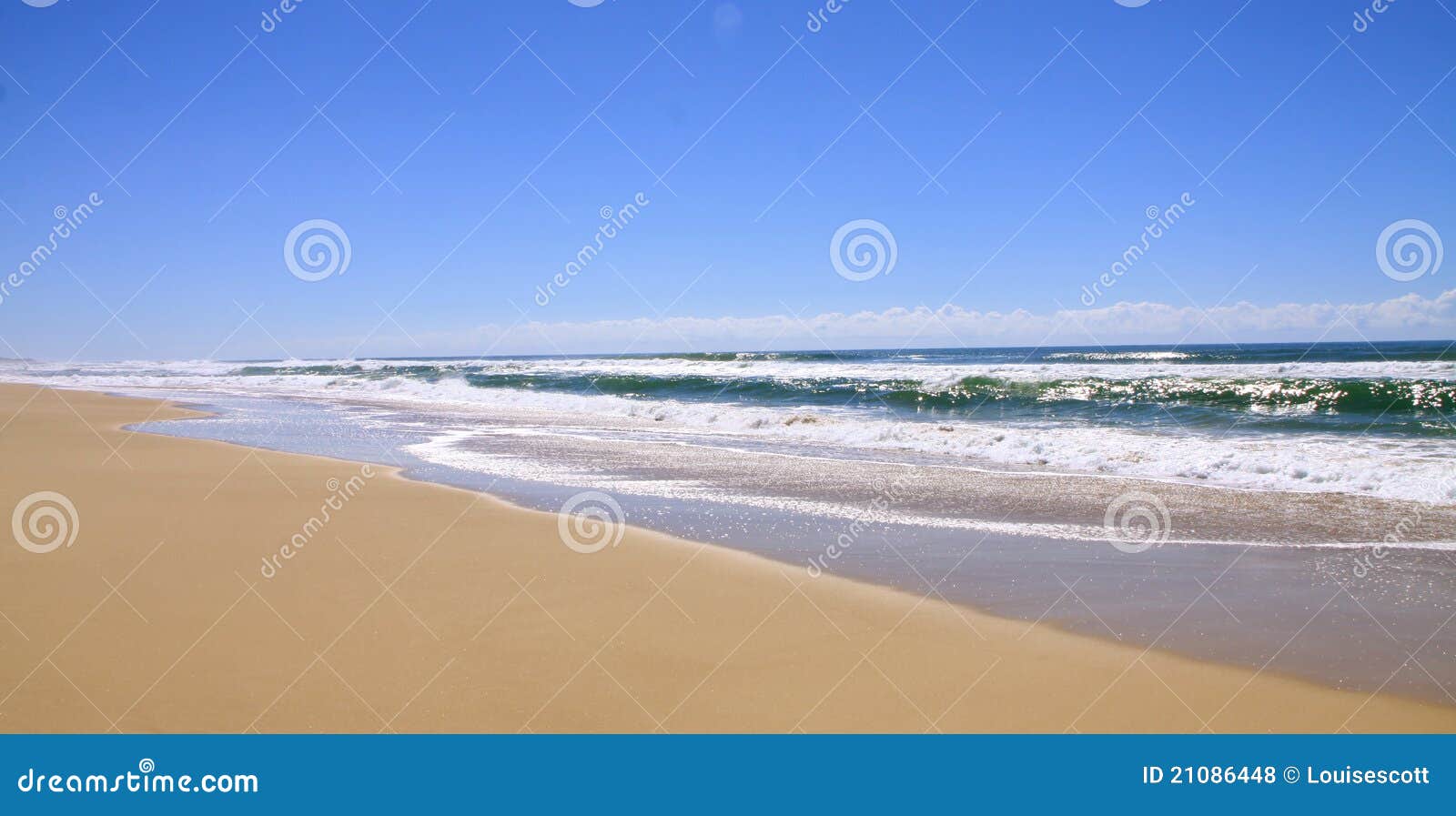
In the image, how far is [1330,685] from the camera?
3873 millimetres

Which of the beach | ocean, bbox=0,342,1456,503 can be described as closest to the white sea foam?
ocean, bbox=0,342,1456,503

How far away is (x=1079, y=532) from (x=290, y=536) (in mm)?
6348

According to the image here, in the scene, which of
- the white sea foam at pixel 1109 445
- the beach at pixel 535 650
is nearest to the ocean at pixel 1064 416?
the white sea foam at pixel 1109 445

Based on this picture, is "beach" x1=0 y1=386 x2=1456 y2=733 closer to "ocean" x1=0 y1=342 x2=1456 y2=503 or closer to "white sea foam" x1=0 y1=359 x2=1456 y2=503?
"ocean" x1=0 y1=342 x2=1456 y2=503

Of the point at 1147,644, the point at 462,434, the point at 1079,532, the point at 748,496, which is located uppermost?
the point at 462,434

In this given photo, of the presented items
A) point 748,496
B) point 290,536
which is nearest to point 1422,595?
point 748,496

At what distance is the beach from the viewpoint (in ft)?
A: 11.5

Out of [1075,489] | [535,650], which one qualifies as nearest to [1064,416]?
[1075,489]

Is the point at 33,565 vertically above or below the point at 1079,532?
below

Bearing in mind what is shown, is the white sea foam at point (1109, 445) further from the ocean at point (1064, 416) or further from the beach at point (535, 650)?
the beach at point (535, 650)

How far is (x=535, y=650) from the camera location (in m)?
4.16

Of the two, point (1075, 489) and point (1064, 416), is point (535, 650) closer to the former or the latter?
point (1075, 489)

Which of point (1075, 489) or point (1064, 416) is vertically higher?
point (1064, 416)

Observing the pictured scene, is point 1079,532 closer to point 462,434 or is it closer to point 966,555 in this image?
point 966,555
